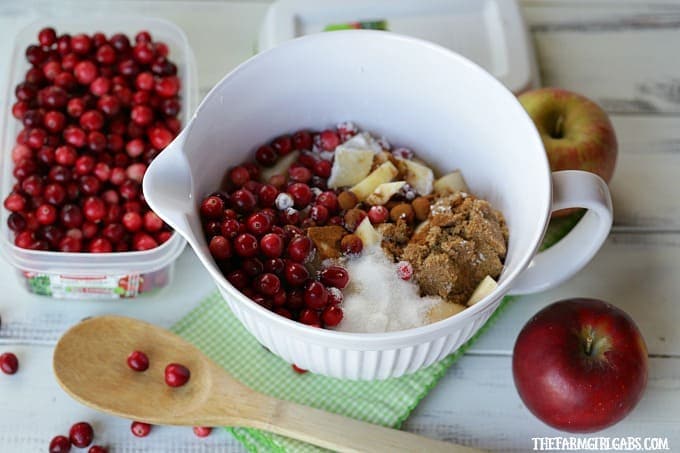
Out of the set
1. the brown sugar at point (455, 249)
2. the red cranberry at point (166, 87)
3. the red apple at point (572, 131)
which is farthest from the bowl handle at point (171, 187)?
the red apple at point (572, 131)

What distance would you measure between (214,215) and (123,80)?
0.52m

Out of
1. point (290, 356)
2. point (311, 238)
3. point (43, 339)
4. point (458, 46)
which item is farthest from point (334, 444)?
point (458, 46)

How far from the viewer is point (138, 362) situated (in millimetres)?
1325

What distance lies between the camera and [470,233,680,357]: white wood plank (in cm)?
144

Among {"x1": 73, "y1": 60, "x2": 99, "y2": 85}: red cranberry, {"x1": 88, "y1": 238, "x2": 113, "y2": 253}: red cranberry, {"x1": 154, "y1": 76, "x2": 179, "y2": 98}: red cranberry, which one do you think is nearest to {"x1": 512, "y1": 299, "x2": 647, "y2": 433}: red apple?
{"x1": 88, "y1": 238, "x2": 113, "y2": 253}: red cranberry

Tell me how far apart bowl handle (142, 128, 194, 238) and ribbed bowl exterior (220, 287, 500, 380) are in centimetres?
13

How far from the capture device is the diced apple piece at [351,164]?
1.39 m

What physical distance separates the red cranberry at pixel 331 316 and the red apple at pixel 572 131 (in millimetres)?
562

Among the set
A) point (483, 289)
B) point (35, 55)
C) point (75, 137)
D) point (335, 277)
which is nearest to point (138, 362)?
point (335, 277)

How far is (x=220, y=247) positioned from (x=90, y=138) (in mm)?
493

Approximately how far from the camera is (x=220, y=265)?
122 centimetres

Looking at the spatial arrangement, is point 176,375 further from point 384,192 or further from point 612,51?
point 612,51

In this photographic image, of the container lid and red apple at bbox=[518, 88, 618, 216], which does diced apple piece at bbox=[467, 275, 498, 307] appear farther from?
the container lid

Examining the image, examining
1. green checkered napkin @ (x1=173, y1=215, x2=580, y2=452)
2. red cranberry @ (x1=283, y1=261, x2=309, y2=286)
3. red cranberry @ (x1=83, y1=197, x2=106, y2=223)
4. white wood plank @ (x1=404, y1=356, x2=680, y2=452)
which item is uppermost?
red cranberry @ (x1=283, y1=261, x2=309, y2=286)
